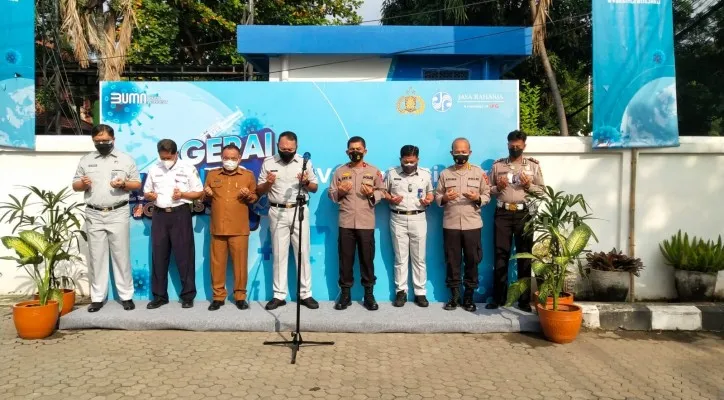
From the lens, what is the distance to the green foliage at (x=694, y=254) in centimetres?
531

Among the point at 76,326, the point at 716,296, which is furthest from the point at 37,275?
the point at 716,296

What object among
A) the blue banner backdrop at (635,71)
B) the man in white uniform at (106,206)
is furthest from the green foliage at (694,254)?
the man in white uniform at (106,206)

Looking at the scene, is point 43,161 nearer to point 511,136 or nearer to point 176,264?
point 176,264

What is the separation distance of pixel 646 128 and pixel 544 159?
1.05 m

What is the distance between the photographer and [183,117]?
218 inches

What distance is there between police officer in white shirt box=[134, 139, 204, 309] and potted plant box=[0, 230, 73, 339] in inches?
32.8

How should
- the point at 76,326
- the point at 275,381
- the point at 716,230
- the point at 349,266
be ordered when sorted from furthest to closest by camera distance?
the point at 716,230 < the point at 349,266 < the point at 76,326 < the point at 275,381

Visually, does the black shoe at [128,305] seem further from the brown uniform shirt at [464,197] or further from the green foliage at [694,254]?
the green foliage at [694,254]

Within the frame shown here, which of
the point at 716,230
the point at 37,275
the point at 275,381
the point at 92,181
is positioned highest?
the point at 92,181

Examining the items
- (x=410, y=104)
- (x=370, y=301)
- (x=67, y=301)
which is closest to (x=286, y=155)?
(x=410, y=104)

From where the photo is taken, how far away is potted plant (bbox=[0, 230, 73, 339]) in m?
4.59

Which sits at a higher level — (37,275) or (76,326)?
(37,275)

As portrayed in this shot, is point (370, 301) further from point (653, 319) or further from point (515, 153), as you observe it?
point (653, 319)

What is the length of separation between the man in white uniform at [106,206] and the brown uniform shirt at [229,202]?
29.8 inches
